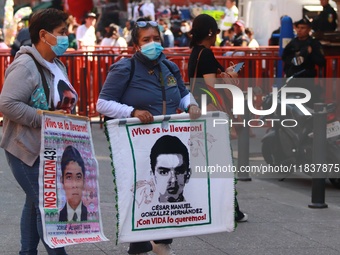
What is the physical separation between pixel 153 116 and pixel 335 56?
8.68m

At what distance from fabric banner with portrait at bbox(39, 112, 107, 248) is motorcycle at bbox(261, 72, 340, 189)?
4.70 m

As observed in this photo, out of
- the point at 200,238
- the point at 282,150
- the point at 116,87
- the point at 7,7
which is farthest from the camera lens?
the point at 7,7

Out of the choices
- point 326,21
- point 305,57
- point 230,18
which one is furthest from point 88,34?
point 305,57

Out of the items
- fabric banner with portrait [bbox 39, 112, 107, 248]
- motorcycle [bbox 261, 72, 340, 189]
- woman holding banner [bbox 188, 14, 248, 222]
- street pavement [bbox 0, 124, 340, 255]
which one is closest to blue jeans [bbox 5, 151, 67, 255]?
fabric banner with portrait [bbox 39, 112, 107, 248]

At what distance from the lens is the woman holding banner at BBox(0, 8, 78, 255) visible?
6.06 metres

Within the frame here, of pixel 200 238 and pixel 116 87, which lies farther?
pixel 200 238

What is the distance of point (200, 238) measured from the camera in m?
7.92

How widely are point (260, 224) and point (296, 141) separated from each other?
2659 mm

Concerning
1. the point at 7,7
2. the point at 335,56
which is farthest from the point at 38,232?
the point at 7,7

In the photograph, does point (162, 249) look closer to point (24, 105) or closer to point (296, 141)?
point (24, 105)

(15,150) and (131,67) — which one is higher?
(131,67)

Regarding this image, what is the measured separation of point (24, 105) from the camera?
19.8 feet

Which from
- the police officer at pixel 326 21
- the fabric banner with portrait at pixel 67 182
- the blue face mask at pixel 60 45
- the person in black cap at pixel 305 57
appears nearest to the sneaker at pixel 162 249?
the fabric banner with portrait at pixel 67 182

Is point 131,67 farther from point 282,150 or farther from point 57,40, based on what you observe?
point 282,150
